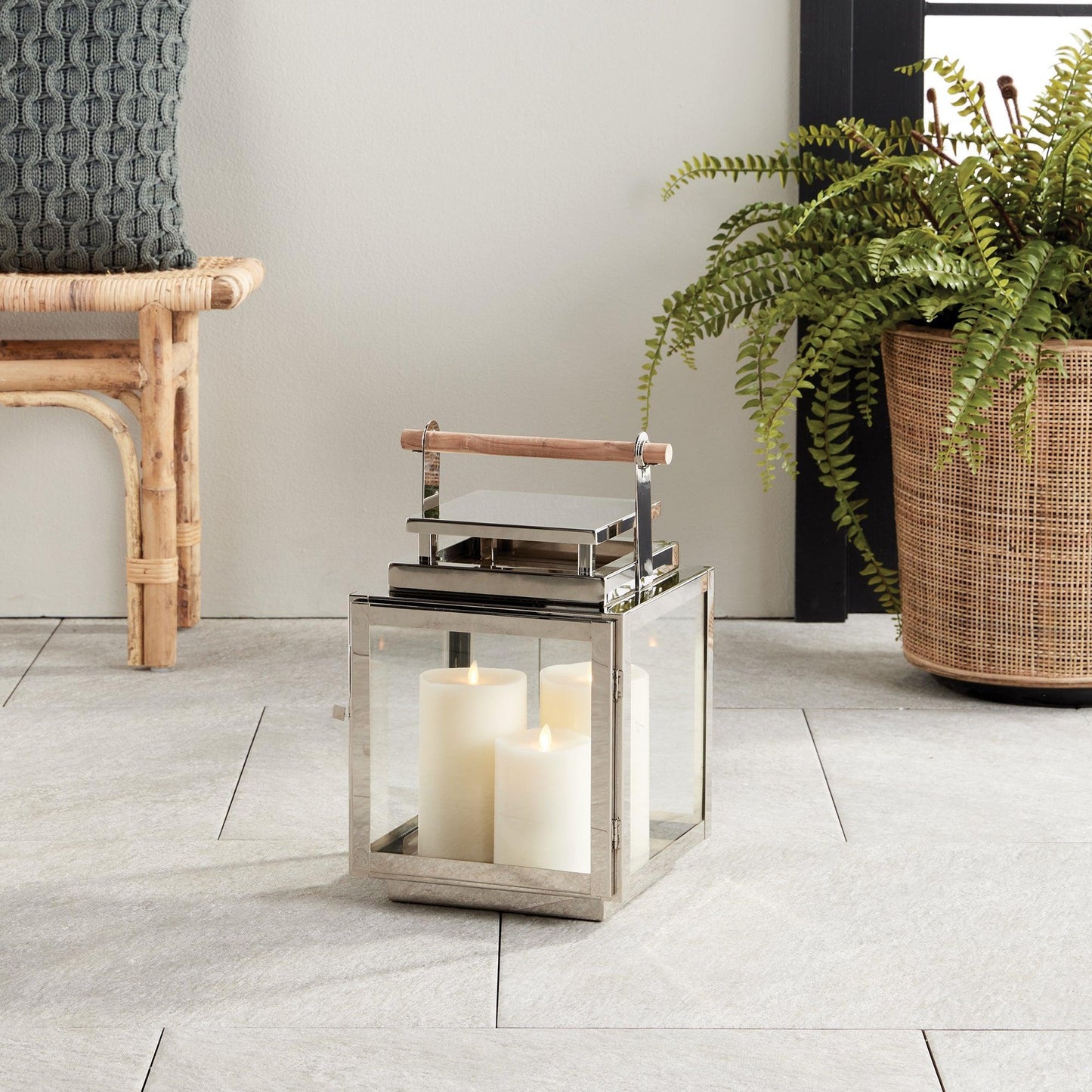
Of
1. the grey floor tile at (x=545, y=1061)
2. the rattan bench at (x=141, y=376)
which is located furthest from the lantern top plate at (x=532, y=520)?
the rattan bench at (x=141, y=376)

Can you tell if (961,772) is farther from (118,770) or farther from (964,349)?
(118,770)

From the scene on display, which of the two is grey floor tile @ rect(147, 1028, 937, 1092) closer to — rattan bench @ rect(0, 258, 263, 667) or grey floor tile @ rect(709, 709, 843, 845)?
grey floor tile @ rect(709, 709, 843, 845)

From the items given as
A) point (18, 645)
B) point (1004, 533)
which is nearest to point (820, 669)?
point (1004, 533)

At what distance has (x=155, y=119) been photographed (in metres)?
1.95

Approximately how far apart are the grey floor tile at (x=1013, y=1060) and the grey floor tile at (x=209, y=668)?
101 cm

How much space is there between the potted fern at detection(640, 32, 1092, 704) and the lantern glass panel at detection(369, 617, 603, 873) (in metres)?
0.67

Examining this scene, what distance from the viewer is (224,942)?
1188 mm

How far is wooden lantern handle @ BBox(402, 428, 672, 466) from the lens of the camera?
1172 millimetres

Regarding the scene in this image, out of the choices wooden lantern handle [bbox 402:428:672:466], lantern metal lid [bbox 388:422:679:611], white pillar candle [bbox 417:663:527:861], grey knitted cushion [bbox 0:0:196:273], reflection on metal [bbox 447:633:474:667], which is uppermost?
grey knitted cushion [bbox 0:0:196:273]

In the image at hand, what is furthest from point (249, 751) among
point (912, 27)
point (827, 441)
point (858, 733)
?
point (912, 27)

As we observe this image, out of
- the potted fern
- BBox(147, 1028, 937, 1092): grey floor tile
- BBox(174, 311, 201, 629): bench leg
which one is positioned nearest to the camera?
BBox(147, 1028, 937, 1092): grey floor tile

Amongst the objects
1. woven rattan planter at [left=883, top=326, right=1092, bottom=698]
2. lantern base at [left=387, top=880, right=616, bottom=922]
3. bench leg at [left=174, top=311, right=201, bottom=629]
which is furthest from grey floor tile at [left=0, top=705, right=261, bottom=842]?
woven rattan planter at [left=883, top=326, right=1092, bottom=698]

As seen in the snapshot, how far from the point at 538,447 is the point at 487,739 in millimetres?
241

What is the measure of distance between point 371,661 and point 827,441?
37.3 inches
